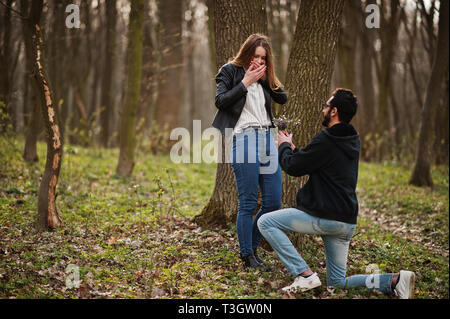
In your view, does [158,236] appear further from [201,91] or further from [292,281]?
[201,91]

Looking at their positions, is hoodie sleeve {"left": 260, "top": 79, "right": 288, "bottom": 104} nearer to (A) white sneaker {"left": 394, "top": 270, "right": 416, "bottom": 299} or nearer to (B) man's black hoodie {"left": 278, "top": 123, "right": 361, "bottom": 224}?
(B) man's black hoodie {"left": 278, "top": 123, "right": 361, "bottom": 224}

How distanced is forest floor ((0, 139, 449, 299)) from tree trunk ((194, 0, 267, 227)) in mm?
399

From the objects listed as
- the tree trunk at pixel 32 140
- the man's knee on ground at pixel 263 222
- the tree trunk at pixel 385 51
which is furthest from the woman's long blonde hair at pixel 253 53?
the tree trunk at pixel 385 51

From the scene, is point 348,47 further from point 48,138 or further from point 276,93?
point 48,138

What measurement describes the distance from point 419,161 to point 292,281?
24.3ft

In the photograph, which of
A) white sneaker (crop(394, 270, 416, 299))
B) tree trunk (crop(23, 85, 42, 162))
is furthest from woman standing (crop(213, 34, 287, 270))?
tree trunk (crop(23, 85, 42, 162))

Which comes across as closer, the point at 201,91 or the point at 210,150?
the point at 210,150

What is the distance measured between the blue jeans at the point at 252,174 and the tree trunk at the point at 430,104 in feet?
23.9

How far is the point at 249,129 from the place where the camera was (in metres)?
4.27

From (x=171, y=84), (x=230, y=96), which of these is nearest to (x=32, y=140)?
(x=171, y=84)

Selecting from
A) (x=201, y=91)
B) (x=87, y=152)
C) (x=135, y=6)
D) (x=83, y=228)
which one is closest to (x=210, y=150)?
(x=87, y=152)

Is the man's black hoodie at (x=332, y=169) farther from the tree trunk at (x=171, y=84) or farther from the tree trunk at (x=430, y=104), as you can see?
the tree trunk at (x=171, y=84)

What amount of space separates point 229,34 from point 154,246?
302 centimetres

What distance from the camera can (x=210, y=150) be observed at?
1494cm
